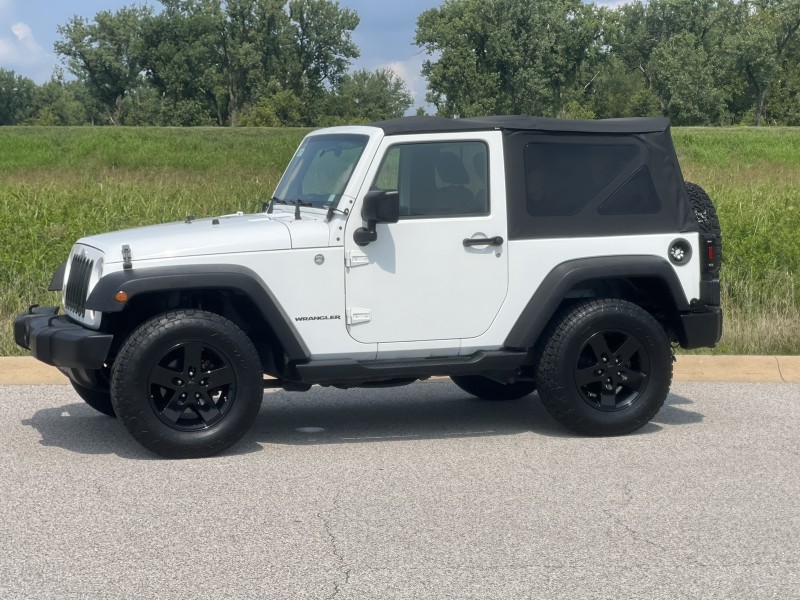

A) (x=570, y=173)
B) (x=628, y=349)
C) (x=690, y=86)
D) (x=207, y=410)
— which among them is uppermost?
(x=690, y=86)

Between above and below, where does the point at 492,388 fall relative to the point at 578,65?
below

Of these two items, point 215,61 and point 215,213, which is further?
point 215,61

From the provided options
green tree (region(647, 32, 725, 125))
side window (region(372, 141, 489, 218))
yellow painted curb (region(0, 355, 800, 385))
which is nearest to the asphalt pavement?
yellow painted curb (region(0, 355, 800, 385))

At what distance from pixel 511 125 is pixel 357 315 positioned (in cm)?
148

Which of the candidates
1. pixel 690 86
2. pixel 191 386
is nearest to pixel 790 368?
pixel 191 386

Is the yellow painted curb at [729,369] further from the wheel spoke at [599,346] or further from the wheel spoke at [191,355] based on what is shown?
the wheel spoke at [191,355]

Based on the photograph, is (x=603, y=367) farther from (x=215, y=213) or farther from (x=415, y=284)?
(x=215, y=213)

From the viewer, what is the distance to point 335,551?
194 inches

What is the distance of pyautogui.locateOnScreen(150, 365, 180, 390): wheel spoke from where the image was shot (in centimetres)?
637

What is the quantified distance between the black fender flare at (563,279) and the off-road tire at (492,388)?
4.27 ft

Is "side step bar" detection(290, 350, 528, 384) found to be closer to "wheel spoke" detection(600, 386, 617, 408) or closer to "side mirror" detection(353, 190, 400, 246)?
"wheel spoke" detection(600, 386, 617, 408)

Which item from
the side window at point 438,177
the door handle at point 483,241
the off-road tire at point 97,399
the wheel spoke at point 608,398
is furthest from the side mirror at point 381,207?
the off-road tire at point 97,399

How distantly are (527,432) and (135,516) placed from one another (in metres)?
2.83

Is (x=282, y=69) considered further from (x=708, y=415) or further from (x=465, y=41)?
(x=708, y=415)
